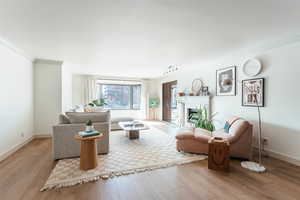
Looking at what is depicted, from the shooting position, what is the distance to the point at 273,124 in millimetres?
2875

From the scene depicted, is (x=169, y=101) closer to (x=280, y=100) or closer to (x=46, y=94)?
(x=280, y=100)

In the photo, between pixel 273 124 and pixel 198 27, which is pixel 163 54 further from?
pixel 273 124

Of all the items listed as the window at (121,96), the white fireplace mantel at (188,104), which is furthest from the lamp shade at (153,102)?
the white fireplace mantel at (188,104)

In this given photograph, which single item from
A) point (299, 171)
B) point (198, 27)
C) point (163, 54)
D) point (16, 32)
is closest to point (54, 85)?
point (16, 32)

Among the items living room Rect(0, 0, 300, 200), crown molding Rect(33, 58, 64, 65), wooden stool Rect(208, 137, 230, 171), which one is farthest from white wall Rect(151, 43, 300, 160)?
crown molding Rect(33, 58, 64, 65)

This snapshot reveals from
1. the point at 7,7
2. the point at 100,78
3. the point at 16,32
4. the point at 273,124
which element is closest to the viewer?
the point at 7,7

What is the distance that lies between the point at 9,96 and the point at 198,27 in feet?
12.8

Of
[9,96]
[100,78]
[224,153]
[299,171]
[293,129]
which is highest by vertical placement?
[100,78]

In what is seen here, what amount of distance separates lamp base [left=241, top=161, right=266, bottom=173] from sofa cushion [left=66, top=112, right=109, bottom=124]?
9.26 feet

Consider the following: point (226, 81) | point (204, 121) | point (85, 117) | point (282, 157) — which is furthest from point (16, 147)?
point (282, 157)

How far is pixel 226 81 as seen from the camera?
3.74 m

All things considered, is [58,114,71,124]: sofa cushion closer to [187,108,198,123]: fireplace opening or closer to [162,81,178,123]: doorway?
[187,108,198,123]: fireplace opening

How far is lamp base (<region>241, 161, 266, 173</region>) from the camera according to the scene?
7.76 ft

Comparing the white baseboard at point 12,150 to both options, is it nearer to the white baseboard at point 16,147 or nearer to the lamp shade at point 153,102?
the white baseboard at point 16,147
